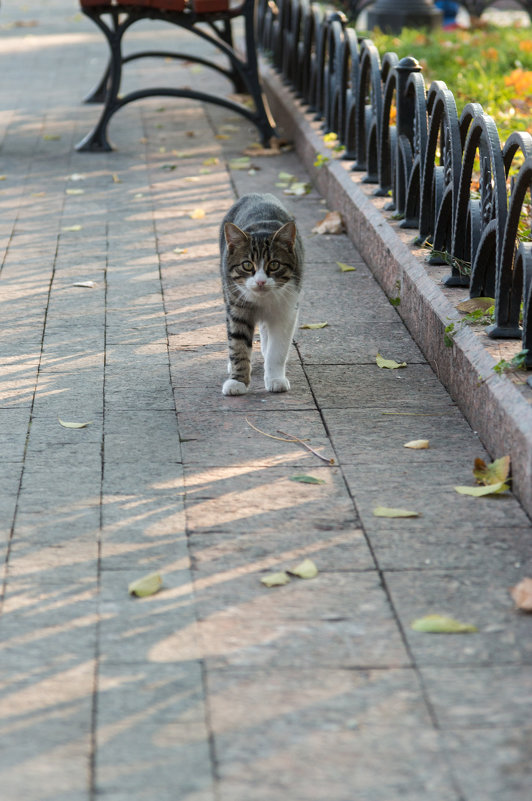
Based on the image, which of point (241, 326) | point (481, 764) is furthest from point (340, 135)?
point (481, 764)

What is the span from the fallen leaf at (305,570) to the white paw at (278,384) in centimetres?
138

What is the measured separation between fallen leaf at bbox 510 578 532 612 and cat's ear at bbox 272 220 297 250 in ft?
5.97

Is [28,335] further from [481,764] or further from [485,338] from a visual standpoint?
[481,764]

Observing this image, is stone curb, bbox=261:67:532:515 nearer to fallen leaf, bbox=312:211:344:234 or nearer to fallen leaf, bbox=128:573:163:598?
fallen leaf, bbox=312:211:344:234

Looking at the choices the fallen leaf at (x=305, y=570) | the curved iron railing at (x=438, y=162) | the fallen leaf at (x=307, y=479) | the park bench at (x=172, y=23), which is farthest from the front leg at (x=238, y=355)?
the park bench at (x=172, y=23)

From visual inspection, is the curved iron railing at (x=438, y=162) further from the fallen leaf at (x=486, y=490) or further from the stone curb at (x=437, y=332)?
the fallen leaf at (x=486, y=490)

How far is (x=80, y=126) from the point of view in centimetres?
923

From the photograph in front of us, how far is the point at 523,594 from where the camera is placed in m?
2.94

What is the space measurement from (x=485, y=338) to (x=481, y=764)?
206cm

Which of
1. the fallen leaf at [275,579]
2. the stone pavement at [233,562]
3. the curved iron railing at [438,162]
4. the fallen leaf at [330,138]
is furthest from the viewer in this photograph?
the fallen leaf at [330,138]

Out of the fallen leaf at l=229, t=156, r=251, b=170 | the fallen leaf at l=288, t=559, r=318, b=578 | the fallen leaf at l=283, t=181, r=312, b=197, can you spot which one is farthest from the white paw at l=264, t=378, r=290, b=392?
the fallen leaf at l=229, t=156, r=251, b=170

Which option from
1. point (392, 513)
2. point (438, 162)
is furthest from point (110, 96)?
point (392, 513)

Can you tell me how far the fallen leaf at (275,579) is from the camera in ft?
9.98

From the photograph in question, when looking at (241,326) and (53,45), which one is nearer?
(241,326)
